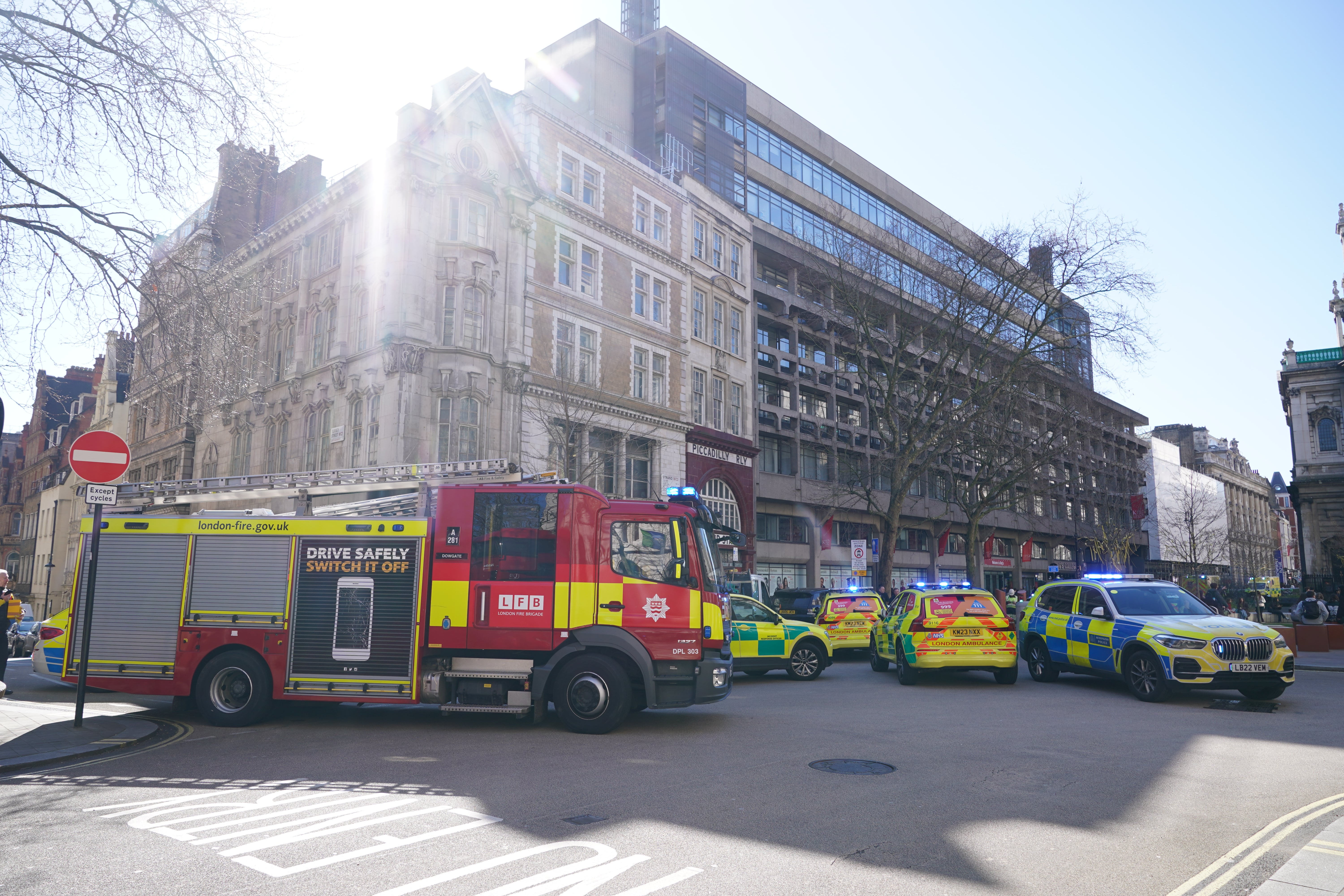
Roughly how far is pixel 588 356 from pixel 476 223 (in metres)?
6.42

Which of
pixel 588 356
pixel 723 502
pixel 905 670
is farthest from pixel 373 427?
pixel 905 670

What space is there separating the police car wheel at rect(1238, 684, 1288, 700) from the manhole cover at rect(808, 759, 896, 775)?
766 cm

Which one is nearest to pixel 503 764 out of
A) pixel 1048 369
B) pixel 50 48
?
pixel 50 48

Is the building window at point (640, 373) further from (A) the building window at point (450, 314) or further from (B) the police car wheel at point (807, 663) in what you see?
(B) the police car wheel at point (807, 663)

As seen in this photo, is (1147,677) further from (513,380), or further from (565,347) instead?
(565,347)

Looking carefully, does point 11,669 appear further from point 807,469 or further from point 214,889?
point 807,469

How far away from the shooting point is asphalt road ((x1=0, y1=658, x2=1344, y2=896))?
5.06 m

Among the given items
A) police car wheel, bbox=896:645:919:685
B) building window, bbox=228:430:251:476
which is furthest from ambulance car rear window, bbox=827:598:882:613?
building window, bbox=228:430:251:476

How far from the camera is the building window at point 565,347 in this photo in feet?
103

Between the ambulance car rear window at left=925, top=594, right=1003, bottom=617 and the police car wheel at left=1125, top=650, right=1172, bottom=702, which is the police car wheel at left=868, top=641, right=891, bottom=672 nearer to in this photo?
the ambulance car rear window at left=925, top=594, right=1003, bottom=617

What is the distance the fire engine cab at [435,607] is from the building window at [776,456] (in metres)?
33.5

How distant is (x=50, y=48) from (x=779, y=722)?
11.7m

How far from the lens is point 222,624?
1091cm

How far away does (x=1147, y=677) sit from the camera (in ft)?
44.3
